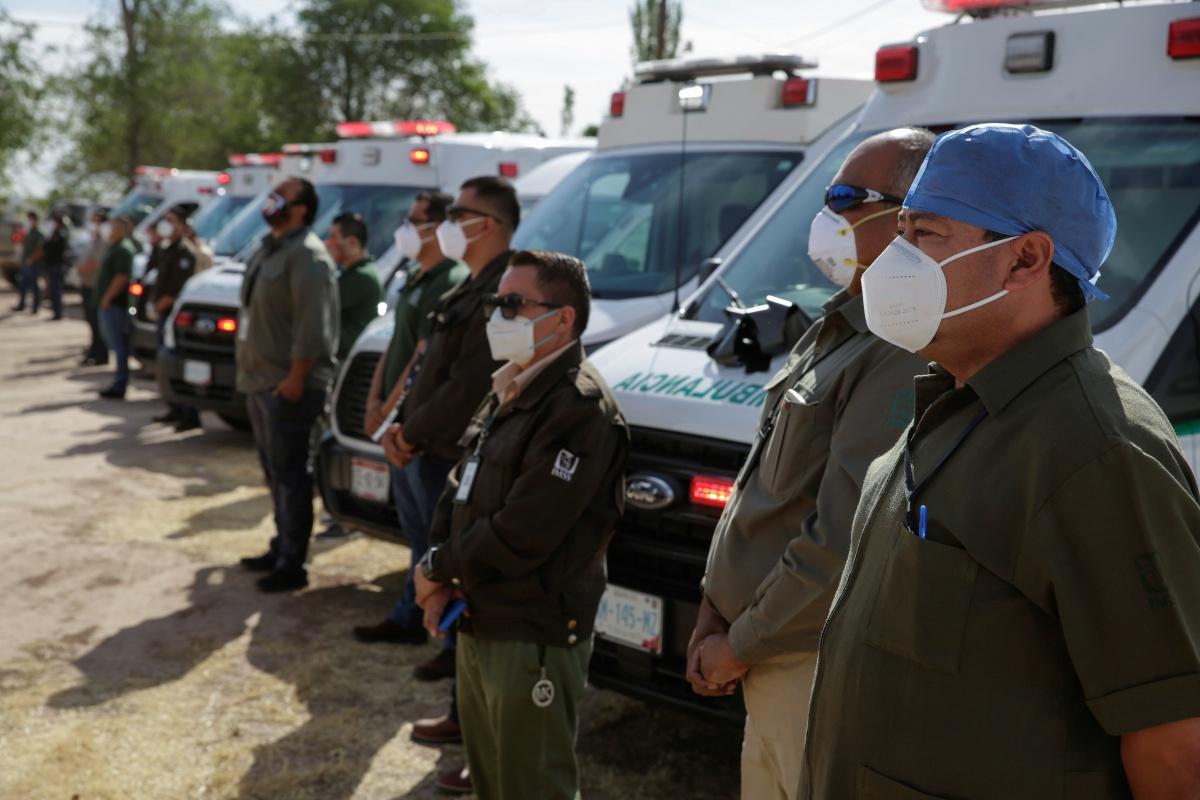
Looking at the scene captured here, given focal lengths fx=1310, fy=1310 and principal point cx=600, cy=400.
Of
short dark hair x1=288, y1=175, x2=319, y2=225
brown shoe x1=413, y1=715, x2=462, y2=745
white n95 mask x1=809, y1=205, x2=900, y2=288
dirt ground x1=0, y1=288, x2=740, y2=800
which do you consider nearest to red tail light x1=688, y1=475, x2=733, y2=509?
white n95 mask x1=809, y1=205, x2=900, y2=288

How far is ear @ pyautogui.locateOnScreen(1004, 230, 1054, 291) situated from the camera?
5.67 feet

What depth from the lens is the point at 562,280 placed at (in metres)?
3.67

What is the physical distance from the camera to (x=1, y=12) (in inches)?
1346

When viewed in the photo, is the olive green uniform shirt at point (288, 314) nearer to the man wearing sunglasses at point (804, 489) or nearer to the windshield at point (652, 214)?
the windshield at point (652, 214)

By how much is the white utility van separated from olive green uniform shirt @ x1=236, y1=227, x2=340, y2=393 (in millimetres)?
1017

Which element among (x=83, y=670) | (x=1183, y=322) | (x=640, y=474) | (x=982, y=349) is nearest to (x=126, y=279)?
(x=83, y=670)

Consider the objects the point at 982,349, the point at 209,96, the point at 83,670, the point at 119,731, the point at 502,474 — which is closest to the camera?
the point at 982,349

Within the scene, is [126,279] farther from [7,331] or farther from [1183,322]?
[1183,322]

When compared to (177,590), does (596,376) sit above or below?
above

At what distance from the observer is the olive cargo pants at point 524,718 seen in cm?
337

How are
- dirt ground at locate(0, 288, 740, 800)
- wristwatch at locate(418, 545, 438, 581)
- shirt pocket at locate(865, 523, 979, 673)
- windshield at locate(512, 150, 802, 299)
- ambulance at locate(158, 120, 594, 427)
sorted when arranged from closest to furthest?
shirt pocket at locate(865, 523, 979, 673) < wristwatch at locate(418, 545, 438, 581) < dirt ground at locate(0, 288, 740, 800) < windshield at locate(512, 150, 802, 299) < ambulance at locate(158, 120, 594, 427)

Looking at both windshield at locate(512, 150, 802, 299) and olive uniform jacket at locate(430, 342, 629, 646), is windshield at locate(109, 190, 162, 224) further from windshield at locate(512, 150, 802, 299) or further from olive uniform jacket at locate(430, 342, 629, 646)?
olive uniform jacket at locate(430, 342, 629, 646)

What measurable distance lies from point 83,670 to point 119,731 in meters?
0.76

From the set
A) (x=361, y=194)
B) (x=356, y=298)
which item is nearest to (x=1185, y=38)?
(x=356, y=298)
